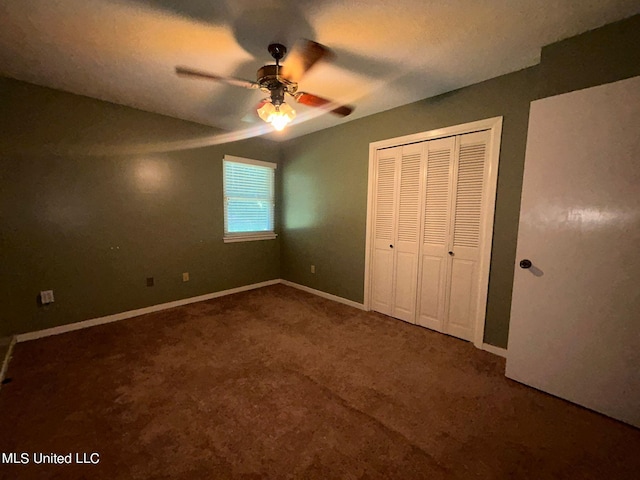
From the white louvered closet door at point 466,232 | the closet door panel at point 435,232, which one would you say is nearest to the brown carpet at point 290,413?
the white louvered closet door at point 466,232

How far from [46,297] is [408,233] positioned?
12.7 ft

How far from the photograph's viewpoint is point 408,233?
3068 mm

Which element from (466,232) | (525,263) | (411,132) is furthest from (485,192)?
(411,132)

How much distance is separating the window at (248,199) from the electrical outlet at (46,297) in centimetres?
196

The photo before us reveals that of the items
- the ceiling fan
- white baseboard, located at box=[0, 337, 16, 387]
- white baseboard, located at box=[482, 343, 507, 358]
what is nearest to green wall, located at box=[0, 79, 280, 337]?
white baseboard, located at box=[0, 337, 16, 387]

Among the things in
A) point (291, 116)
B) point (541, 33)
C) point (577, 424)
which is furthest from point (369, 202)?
point (577, 424)

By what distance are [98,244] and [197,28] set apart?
2.53 metres

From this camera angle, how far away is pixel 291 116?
6.52 ft

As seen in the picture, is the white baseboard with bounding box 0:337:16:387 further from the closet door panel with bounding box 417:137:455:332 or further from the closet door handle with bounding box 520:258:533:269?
the closet door handle with bounding box 520:258:533:269

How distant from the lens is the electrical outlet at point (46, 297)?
8.73 ft

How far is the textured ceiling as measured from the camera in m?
1.55

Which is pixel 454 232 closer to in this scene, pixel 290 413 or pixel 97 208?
pixel 290 413

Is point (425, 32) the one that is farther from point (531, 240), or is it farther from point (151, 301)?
point (151, 301)

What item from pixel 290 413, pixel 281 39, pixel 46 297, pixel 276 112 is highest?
pixel 281 39
